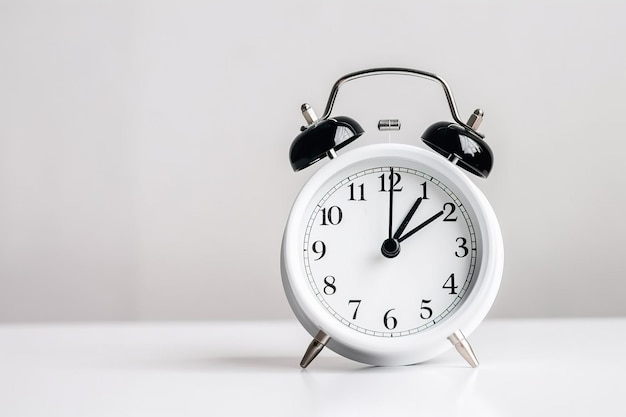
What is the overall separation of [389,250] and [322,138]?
7.7 inches

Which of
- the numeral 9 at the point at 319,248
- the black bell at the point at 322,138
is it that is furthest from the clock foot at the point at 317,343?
the black bell at the point at 322,138

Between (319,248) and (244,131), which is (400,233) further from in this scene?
(244,131)

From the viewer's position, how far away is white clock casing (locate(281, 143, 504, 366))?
1269 mm

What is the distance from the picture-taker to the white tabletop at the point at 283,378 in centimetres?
102

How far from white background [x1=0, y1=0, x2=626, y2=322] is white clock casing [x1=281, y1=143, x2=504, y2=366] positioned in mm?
1221

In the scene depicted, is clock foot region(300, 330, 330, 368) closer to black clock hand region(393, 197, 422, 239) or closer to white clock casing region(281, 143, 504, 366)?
white clock casing region(281, 143, 504, 366)

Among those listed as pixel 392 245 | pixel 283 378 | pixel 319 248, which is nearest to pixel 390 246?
pixel 392 245

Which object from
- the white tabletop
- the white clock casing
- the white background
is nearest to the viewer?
the white tabletop

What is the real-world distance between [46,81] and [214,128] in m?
0.54

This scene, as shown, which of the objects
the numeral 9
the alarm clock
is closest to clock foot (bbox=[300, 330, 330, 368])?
the alarm clock

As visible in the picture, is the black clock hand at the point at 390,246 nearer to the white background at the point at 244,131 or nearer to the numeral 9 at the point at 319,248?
the numeral 9 at the point at 319,248

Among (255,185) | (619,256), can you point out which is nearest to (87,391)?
(255,185)

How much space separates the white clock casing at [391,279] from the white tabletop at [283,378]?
1.6 inches

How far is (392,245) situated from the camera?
4.26 ft
